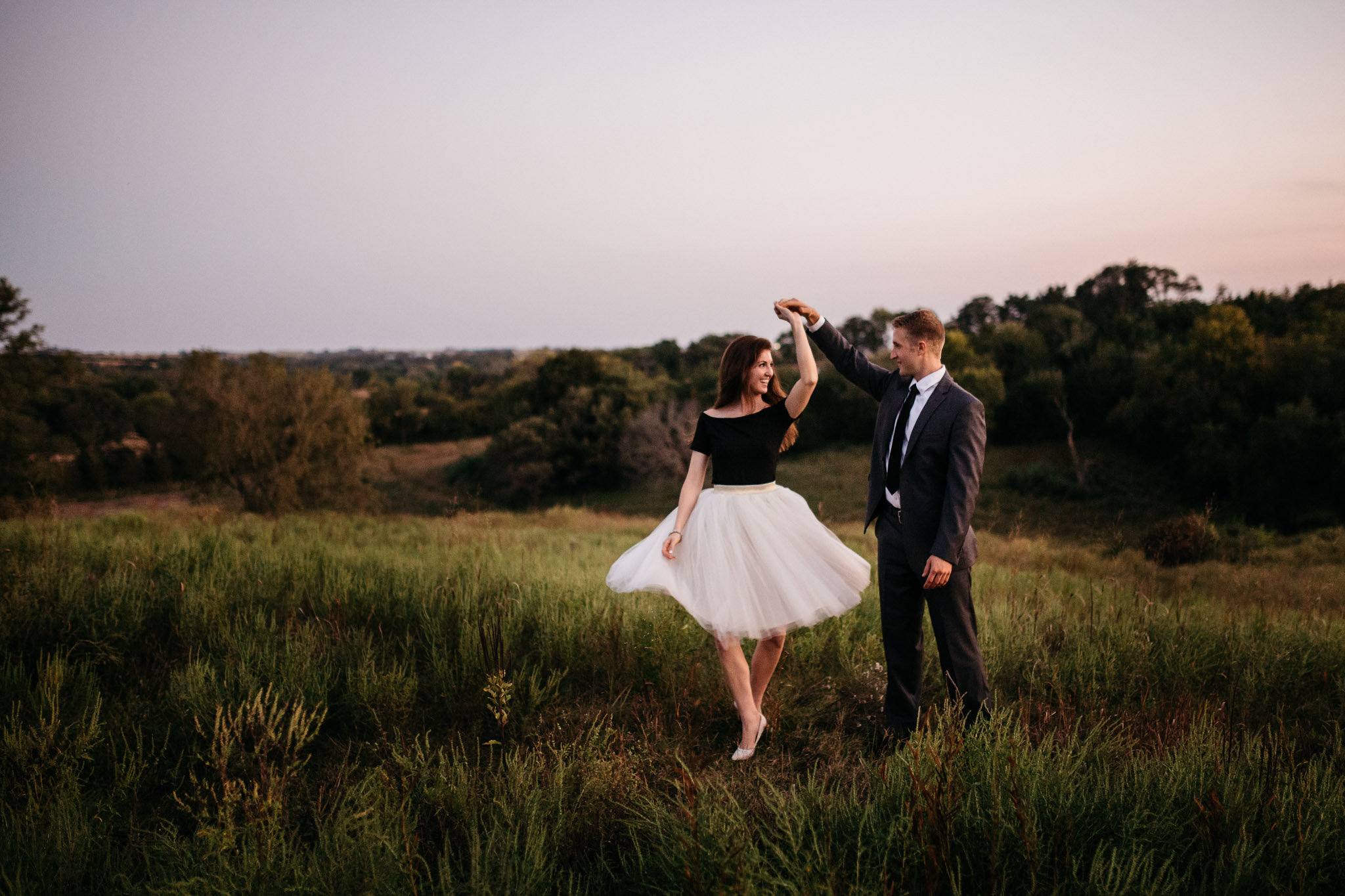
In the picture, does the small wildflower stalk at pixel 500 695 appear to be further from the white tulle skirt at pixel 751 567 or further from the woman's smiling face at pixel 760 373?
the woman's smiling face at pixel 760 373

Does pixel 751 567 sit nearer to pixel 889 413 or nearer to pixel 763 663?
pixel 763 663

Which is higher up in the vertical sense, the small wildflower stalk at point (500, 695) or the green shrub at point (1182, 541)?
the small wildflower stalk at point (500, 695)

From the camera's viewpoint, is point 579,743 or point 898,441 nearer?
point 579,743

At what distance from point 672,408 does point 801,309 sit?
38.6 metres

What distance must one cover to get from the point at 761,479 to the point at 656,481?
3721 centimetres

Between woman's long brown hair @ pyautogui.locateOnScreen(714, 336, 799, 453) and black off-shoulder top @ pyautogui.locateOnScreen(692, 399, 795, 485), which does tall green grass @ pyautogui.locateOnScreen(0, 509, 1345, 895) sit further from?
woman's long brown hair @ pyautogui.locateOnScreen(714, 336, 799, 453)

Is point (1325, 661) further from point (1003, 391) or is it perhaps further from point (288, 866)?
point (1003, 391)

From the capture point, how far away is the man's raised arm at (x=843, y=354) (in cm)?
372

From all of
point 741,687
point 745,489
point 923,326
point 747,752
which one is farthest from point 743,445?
point 747,752

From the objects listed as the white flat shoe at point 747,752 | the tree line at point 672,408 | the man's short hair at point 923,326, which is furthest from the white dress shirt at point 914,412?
the tree line at point 672,408

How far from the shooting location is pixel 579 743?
3352mm

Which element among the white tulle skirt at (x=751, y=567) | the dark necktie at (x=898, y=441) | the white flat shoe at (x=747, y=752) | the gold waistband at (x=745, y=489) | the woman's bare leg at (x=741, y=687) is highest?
the dark necktie at (x=898, y=441)

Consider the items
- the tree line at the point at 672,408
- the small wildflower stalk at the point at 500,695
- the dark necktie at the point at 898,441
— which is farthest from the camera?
the tree line at the point at 672,408

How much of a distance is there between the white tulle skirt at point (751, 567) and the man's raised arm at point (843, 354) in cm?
86
